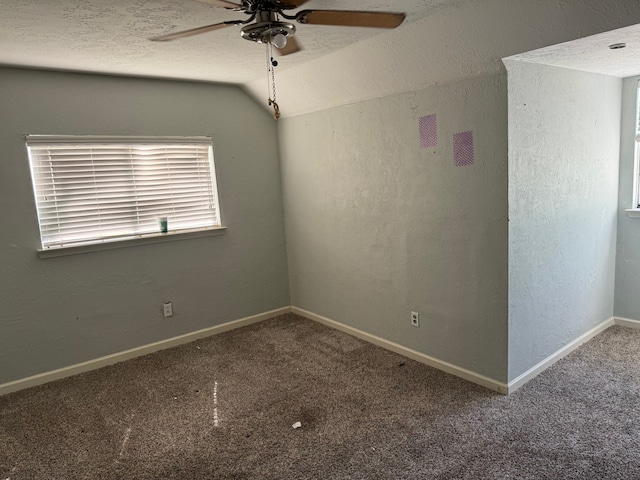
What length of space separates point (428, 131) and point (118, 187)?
2.44 meters

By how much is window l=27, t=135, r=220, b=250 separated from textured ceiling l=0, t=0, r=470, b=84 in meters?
0.58

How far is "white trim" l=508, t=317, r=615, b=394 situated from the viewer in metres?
2.82

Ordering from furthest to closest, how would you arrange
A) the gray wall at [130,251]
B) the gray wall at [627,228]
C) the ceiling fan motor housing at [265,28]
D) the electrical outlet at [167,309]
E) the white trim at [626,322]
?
the electrical outlet at [167,309] < the white trim at [626,322] < the gray wall at [627,228] < the gray wall at [130,251] < the ceiling fan motor housing at [265,28]

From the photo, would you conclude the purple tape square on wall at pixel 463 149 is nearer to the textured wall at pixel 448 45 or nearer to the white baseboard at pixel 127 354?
the textured wall at pixel 448 45

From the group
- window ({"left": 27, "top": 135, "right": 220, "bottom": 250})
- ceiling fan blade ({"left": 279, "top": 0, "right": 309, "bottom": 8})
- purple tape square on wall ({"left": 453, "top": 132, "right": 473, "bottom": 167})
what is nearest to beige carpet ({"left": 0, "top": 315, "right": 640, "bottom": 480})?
window ({"left": 27, "top": 135, "right": 220, "bottom": 250})

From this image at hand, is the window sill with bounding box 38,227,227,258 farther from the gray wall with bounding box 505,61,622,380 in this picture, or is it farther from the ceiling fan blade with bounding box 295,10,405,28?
the gray wall with bounding box 505,61,622,380

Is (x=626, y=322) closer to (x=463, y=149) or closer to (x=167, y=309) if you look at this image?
(x=463, y=149)

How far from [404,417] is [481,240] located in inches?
46.3

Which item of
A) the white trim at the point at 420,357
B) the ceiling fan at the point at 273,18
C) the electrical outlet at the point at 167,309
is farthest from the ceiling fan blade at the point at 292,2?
the electrical outlet at the point at 167,309

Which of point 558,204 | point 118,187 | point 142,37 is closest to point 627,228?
point 558,204

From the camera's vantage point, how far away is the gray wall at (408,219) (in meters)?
2.70

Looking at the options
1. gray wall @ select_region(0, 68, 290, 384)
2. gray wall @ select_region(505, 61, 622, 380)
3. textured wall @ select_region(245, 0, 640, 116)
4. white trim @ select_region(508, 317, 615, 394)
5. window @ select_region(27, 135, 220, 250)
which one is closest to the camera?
textured wall @ select_region(245, 0, 640, 116)

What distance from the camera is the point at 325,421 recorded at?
2586 millimetres

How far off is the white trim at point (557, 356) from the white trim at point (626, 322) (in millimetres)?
31
